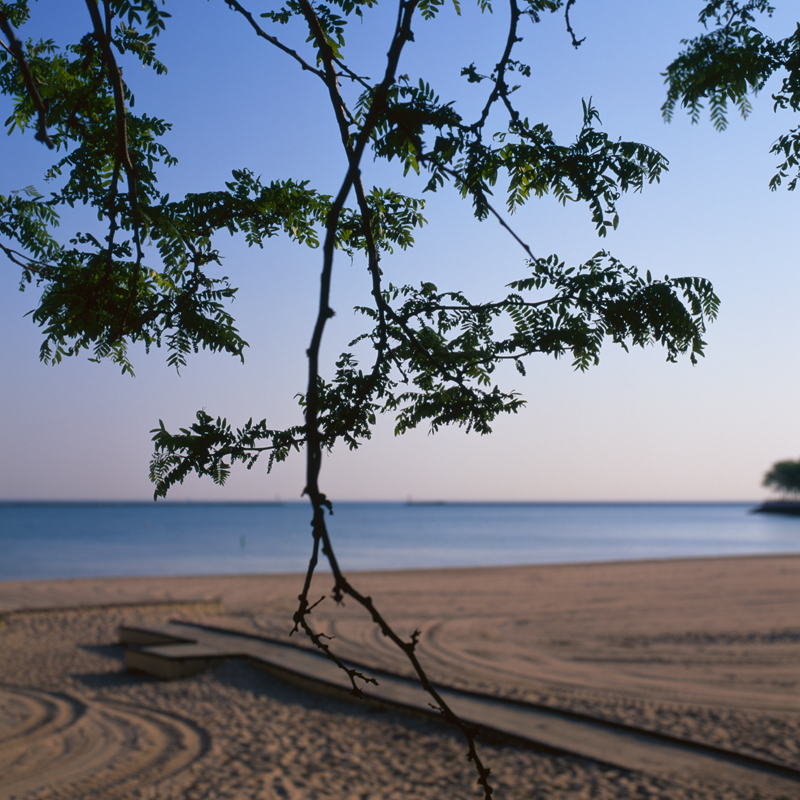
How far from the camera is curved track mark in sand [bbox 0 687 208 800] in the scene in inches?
307

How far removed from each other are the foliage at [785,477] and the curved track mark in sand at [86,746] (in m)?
177

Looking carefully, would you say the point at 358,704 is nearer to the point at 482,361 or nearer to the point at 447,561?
the point at 482,361

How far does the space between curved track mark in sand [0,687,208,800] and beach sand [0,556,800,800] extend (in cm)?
3

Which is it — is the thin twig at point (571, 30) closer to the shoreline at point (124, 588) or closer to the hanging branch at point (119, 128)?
the hanging branch at point (119, 128)

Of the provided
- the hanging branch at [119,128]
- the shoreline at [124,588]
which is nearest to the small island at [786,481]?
the shoreline at [124,588]

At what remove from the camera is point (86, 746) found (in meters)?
9.01

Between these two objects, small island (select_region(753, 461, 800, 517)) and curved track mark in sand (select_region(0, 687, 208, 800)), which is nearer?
curved track mark in sand (select_region(0, 687, 208, 800))

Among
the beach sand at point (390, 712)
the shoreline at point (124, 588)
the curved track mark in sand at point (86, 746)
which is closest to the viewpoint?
the beach sand at point (390, 712)

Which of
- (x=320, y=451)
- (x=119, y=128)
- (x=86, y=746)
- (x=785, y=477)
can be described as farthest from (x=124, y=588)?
(x=785, y=477)

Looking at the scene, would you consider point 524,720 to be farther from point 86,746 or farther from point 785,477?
point 785,477

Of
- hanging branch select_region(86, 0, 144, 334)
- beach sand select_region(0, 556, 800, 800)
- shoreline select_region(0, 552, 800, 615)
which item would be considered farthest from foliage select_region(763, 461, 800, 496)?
hanging branch select_region(86, 0, 144, 334)

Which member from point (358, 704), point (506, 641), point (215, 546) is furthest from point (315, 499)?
point (215, 546)

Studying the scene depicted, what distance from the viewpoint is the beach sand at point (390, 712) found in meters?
7.60

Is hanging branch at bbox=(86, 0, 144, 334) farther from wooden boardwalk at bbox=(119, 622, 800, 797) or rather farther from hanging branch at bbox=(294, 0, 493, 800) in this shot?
wooden boardwalk at bbox=(119, 622, 800, 797)
